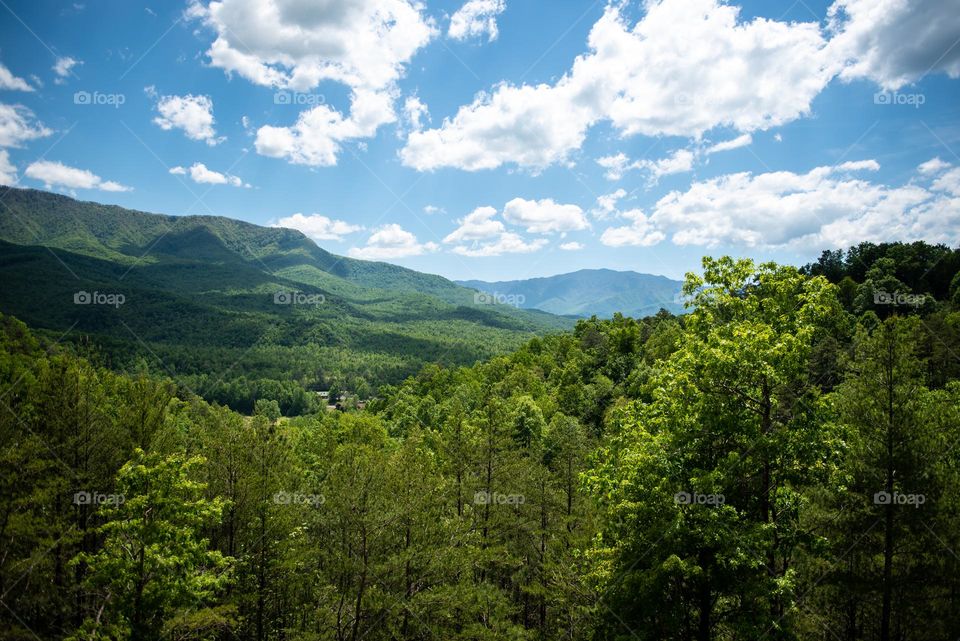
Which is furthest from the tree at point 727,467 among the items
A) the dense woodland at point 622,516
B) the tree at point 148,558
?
the tree at point 148,558

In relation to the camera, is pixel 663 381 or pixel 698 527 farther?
pixel 663 381

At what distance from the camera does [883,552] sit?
547 inches

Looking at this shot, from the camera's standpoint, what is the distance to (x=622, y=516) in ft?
41.4

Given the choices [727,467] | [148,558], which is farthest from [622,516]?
[148,558]

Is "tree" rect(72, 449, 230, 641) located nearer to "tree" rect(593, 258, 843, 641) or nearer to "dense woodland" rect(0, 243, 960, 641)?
"dense woodland" rect(0, 243, 960, 641)

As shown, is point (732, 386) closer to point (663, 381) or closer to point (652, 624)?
point (663, 381)

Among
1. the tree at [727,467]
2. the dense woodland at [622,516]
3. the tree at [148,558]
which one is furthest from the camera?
the tree at [148,558]

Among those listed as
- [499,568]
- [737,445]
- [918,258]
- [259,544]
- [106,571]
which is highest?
[918,258]

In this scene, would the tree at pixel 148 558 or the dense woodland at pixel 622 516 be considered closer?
the dense woodland at pixel 622 516

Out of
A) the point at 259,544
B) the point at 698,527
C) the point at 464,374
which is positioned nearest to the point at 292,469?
the point at 259,544

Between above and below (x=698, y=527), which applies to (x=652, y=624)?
below

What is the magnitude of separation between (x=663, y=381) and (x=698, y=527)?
151 inches

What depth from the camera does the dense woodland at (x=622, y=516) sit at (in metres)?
11.1

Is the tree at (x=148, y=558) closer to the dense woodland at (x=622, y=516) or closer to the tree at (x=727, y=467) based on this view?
the dense woodland at (x=622, y=516)
